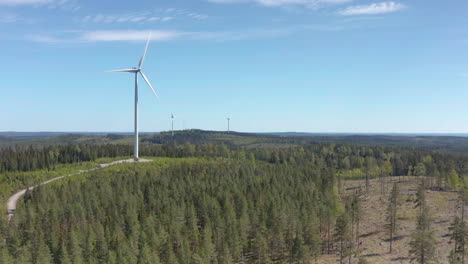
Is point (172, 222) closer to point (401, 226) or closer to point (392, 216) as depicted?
point (392, 216)

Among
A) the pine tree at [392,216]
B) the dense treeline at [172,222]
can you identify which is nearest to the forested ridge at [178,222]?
the dense treeline at [172,222]

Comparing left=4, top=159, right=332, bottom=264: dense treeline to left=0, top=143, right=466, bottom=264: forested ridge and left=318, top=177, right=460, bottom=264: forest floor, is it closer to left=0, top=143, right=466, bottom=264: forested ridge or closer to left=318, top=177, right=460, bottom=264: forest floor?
left=0, top=143, right=466, bottom=264: forested ridge

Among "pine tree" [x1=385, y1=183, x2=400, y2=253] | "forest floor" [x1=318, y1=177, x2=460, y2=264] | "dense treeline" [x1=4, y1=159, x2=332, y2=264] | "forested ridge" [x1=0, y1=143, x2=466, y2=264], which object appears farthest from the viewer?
"pine tree" [x1=385, y1=183, x2=400, y2=253]

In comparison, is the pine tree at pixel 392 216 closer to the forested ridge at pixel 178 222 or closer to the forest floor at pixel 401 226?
the forest floor at pixel 401 226

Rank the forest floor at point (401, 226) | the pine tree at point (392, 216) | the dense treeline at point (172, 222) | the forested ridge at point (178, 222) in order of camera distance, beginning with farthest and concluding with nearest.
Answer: the pine tree at point (392, 216), the forest floor at point (401, 226), the forested ridge at point (178, 222), the dense treeline at point (172, 222)

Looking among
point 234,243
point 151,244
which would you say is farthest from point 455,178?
point 151,244

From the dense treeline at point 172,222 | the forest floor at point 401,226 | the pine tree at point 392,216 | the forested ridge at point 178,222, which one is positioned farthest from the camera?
the pine tree at point 392,216

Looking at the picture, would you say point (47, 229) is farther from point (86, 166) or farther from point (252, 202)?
point (86, 166)

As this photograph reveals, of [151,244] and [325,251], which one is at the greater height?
[151,244]

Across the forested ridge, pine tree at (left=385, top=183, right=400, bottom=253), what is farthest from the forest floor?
the forested ridge
